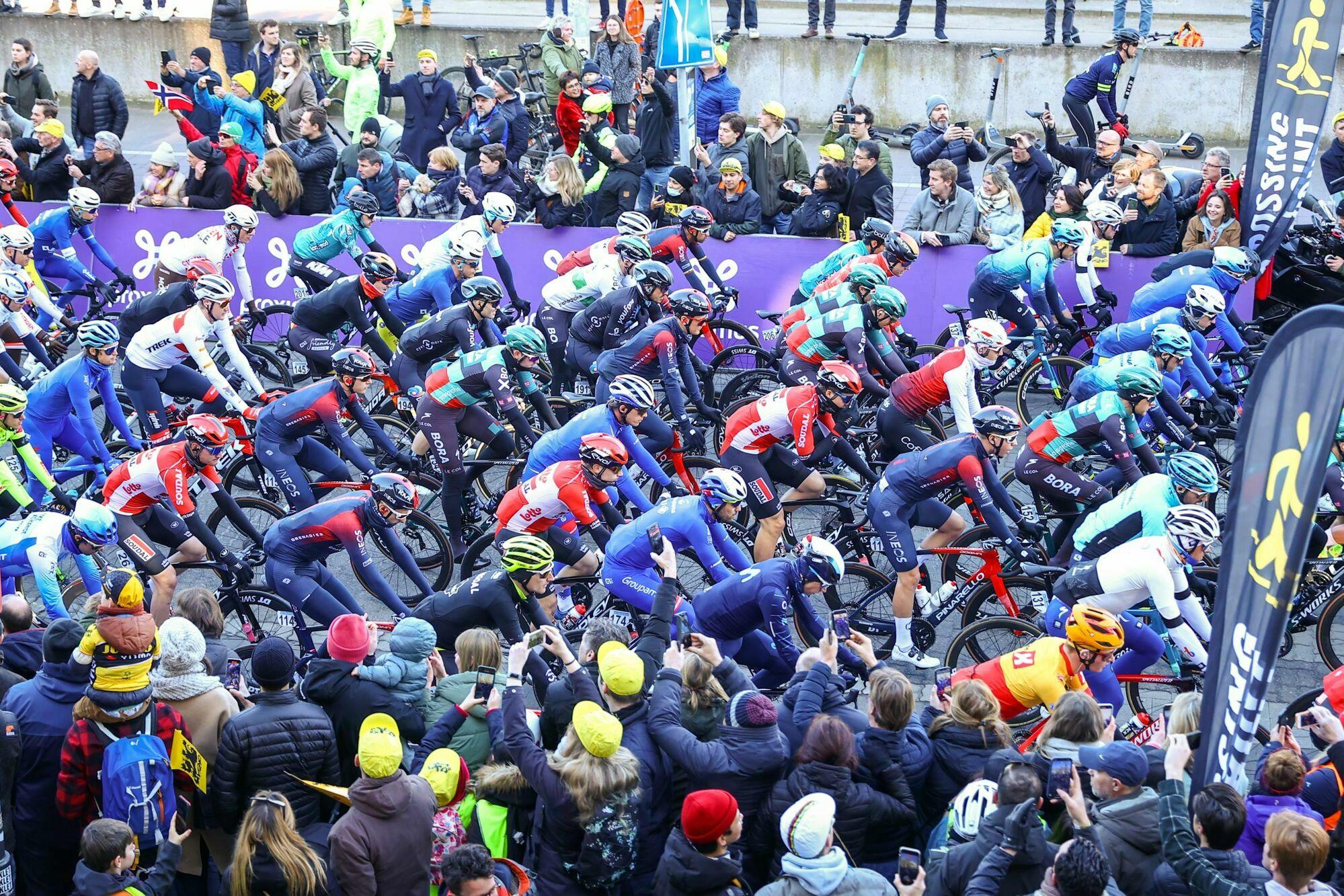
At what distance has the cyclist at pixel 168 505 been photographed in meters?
10.5

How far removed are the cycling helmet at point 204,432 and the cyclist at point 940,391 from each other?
5.26 m

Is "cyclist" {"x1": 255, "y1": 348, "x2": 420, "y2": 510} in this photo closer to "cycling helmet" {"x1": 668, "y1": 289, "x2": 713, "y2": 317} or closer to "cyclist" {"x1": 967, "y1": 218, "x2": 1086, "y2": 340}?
"cycling helmet" {"x1": 668, "y1": 289, "x2": 713, "y2": 317}

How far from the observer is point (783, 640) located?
9406 millimetres

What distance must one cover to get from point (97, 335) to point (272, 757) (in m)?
5.85

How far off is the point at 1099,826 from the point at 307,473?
25.8ft

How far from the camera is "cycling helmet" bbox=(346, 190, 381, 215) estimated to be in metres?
15.1

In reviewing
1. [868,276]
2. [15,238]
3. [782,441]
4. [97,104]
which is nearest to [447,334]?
[782,441]

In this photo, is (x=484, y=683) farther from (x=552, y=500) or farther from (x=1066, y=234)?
(x=1066, y=234)

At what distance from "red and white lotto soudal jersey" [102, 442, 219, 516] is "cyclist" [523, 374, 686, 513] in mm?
2491

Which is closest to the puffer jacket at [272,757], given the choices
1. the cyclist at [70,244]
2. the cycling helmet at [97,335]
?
the cycling helmet at [97,335]

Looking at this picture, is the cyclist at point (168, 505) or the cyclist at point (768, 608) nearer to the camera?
the cyclist at point (768, 608)

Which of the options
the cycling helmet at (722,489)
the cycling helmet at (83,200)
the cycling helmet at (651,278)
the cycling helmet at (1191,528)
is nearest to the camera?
the cycling helmet at (1191,528)

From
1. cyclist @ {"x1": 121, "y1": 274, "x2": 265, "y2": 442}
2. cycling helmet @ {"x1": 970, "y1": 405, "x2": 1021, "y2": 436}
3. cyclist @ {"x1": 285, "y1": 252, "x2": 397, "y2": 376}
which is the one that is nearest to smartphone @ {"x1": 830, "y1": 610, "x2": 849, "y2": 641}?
cycling helmet @ {"x1": 970, "y1": 405, "x2": 1021, "y2": 436}

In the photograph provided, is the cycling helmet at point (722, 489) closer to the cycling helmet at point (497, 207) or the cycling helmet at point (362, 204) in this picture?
the cycling helmet at point (497, 207)
